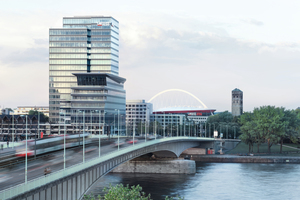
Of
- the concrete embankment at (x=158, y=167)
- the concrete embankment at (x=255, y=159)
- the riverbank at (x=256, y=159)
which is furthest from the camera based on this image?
the concrete embankment at (x=255, y=159)

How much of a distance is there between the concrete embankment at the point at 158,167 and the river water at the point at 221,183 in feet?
10.5


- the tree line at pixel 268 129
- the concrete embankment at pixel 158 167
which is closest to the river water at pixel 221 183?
the concrete embankment at pixel 158 167

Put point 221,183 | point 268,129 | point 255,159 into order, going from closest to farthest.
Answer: point 221,183 < point 255,159 < point 268,129

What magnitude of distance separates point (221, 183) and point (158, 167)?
1035 inches

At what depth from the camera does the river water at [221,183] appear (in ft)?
269

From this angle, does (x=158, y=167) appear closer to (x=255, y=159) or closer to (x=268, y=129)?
(x=255, y=159)

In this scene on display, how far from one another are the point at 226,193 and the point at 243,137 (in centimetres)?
9401

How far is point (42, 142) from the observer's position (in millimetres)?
77125

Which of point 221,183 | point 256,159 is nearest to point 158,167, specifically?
point 221,183

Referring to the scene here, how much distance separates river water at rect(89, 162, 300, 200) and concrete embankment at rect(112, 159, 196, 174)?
320 cm

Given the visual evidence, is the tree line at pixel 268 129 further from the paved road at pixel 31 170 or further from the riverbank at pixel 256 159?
the paved road at pixel 31 170

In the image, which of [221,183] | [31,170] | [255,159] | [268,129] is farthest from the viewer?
[268,129]

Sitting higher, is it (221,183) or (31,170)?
(31,170)

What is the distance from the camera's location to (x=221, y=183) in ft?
315
